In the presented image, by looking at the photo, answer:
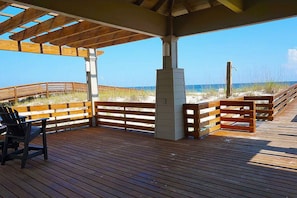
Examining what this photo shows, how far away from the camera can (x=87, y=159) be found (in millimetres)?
3695

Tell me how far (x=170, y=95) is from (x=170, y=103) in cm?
A: 17

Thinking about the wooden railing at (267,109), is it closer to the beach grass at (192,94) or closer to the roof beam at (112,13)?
the beach grass at (192,94)

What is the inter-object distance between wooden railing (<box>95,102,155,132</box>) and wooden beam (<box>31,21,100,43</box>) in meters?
2.16

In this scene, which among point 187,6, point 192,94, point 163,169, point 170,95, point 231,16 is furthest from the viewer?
point 192,94

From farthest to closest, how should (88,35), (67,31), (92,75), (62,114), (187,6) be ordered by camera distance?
(92,75) → (62,114) → (88,35) → (67,31) → (187,6)

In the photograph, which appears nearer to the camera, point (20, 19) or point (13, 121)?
point (13, 121)

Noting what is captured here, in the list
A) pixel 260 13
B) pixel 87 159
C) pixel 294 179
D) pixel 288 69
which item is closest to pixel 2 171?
pixel 87 159

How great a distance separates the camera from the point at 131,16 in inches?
158

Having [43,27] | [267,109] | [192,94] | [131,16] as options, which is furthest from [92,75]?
[267,109]

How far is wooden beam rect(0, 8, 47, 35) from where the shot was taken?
3732mm

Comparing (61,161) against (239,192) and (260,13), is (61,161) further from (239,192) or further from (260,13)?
(260,13)

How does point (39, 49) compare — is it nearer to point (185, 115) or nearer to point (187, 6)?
point (187, 6)

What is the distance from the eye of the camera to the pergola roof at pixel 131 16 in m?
3.35

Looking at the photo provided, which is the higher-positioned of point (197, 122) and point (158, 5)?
point (158, 5)
